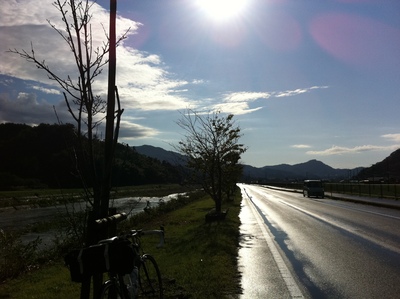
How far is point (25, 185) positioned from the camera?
94.2 m

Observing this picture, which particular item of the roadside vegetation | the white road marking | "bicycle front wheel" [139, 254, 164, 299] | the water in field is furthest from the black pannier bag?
the water in field

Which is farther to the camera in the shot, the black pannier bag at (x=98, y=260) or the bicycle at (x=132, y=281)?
the bicycle at (x=132, y=281)

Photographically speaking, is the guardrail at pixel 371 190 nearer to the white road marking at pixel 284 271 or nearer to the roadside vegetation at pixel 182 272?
the white road marking at pixel 284 271

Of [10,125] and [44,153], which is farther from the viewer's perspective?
[10,125]

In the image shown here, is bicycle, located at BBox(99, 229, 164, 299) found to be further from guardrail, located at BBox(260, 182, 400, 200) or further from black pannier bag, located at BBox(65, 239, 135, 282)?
guardrail, located at BBox(260, 182, 400, 200)

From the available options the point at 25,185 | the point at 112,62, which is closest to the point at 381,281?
the point at 112,62

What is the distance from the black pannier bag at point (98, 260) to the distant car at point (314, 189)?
138 feet

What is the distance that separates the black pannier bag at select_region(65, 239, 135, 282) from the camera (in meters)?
3.51

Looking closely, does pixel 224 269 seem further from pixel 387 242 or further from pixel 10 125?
pixel 10 125

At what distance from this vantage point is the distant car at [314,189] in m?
43.6

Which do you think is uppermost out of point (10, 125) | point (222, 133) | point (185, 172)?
point (10, 125)

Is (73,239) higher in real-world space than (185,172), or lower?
lower

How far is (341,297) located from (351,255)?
12.5ft

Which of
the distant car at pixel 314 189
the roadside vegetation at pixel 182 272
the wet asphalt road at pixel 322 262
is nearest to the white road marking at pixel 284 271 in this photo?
the wet asphalt road at pixel 322 262
